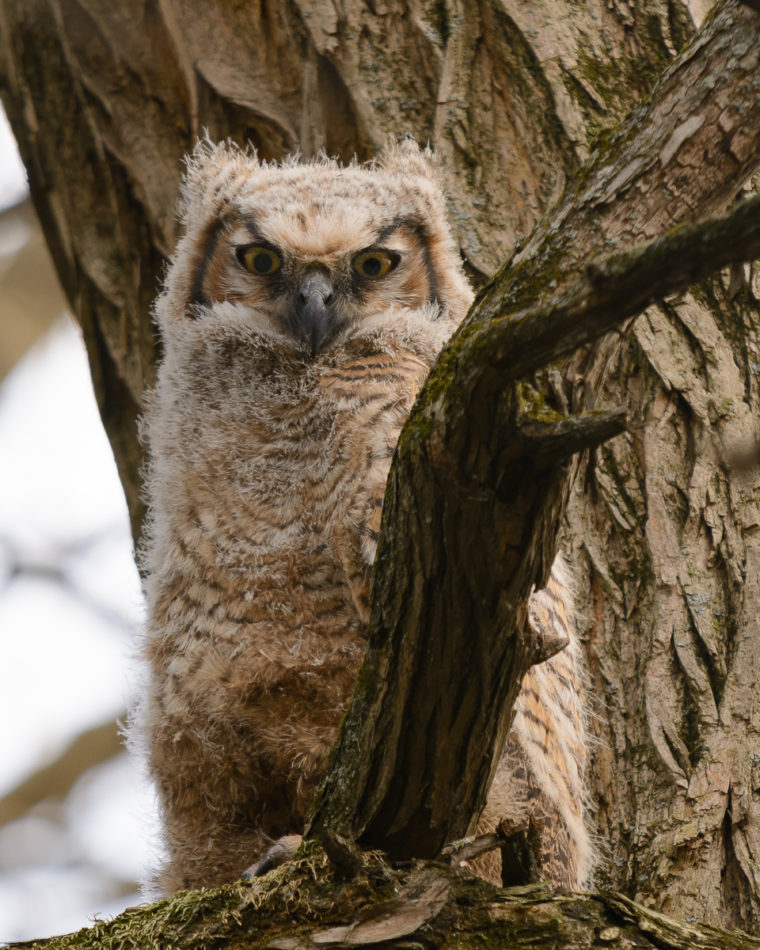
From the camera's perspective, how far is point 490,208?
10.9 feet

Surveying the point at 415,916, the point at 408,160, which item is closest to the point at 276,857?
the point at 415,916

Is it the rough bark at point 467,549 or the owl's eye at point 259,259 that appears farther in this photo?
the owl's eye at point 259,259

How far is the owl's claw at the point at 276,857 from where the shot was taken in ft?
6.83

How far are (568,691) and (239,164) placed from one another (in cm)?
193

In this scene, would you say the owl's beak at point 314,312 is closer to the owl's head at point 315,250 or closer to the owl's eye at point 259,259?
the owl's head at point 315,250

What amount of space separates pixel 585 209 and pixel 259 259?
1642 millimetres

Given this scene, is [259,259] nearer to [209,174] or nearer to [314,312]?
[314,312]

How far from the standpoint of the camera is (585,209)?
1542mm

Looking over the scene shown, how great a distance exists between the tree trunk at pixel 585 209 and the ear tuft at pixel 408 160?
0.34ft

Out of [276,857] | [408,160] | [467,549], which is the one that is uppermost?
[408,160]

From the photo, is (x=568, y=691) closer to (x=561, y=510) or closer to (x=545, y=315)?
(x=561, y=510)

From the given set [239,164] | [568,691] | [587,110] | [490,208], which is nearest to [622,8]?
[587,110]

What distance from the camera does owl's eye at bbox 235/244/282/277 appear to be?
9.90 ft

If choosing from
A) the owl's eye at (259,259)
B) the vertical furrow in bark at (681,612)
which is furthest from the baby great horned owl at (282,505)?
the vertical furrow in bark at (681,612)
